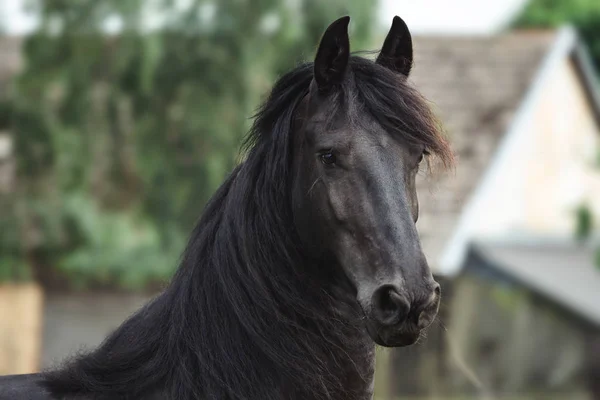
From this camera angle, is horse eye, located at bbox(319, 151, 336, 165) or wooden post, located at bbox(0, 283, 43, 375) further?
wooden post, located at bbox(0, 283, 43, 375)

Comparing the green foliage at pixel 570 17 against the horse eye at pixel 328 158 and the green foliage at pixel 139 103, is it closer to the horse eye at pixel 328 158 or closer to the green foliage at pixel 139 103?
the green foliage at pixel 139 103

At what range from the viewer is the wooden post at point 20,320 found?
1423 cm

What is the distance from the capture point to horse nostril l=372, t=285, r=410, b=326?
2.97 metres

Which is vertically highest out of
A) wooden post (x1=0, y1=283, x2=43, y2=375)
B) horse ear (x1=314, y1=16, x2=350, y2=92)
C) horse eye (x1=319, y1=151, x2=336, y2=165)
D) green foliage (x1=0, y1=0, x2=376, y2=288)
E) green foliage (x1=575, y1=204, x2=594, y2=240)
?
horse ear (x1=314, y1=16, x2=350, y2=92)

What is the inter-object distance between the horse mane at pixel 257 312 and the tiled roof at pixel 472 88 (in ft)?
50.2

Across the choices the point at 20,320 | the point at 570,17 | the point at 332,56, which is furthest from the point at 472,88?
the point at 332,56

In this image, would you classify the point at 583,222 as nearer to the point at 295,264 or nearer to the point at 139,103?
the point at 139,103

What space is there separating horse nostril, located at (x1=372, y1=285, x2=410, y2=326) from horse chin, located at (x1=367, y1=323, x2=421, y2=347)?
25 millimetres

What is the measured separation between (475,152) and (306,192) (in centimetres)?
1872

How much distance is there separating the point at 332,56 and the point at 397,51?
35 centimetres

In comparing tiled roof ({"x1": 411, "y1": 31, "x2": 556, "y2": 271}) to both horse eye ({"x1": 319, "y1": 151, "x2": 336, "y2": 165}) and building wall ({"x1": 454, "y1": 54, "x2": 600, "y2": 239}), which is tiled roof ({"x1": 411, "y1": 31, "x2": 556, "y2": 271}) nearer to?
building wall ({"x1": 454, "y1": 54, "x2": 600, "y2": 239})

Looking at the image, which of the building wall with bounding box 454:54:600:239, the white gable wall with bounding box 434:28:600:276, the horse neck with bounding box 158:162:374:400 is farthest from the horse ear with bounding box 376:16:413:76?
the building wall with bounding box 454:54:600:239

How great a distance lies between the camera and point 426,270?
119 inches

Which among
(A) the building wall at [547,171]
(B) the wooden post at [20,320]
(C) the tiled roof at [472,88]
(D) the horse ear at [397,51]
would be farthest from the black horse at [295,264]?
(A) the building wall at [547,171]
